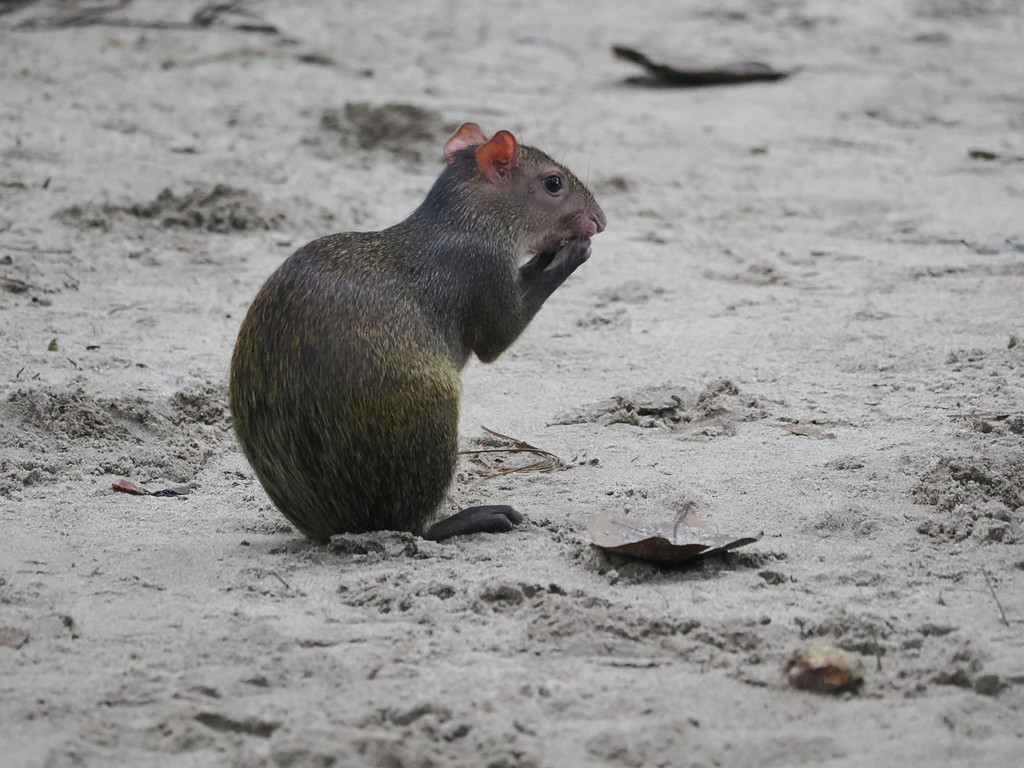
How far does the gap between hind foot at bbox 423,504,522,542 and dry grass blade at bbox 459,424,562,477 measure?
54cm

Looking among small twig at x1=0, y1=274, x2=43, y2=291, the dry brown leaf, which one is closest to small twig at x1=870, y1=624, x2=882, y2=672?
the dry brown leaf

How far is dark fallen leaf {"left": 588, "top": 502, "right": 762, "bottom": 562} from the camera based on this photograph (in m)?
3.31

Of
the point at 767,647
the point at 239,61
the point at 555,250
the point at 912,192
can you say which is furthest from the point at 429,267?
the point at 239,61

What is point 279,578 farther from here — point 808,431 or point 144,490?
point 808,431

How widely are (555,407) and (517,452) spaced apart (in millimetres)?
470

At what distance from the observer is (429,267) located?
4152 millimetres

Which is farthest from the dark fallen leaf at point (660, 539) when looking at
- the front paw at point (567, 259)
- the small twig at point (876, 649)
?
the front paw at point (567, 259)

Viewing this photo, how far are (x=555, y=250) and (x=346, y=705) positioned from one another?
2680 millimetres

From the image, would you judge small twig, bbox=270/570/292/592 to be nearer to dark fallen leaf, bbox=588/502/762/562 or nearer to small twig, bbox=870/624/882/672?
dark fallen leaf, bbox=588/502/762/562

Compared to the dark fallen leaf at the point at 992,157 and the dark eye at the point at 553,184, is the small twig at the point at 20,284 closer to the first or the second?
the dark eye at the point at 553,184

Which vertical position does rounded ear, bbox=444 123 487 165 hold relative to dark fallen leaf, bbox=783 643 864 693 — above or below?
above

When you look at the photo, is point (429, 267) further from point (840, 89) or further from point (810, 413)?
point (840, 89)

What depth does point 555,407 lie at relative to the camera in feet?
16.2

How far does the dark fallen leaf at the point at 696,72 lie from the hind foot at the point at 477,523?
604 centimetres
